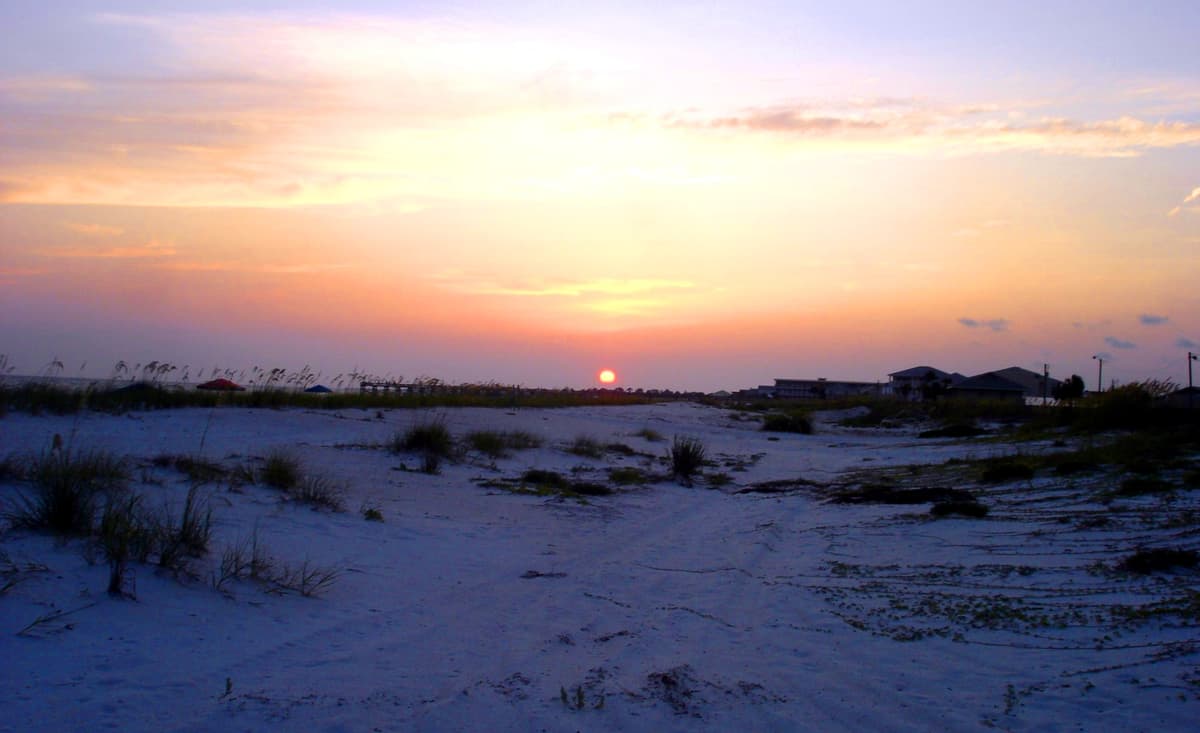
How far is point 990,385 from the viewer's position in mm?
63469

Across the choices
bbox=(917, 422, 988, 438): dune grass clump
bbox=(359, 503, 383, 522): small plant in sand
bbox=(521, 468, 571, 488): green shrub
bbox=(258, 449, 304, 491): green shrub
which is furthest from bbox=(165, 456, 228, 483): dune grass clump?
bbox=(917, 422, 988, 438): dune grass clump

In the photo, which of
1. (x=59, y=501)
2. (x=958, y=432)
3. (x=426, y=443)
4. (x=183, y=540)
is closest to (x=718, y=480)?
(x=426, y=443)

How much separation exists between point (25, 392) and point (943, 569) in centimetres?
1580

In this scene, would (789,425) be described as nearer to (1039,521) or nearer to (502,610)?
(1039,521)

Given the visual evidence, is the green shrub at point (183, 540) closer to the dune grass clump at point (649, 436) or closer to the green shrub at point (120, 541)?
the green shrub at point (120, 541)

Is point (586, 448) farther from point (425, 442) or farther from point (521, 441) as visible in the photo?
point (425, 442)

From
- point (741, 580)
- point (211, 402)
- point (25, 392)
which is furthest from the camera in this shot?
point (211, 402)

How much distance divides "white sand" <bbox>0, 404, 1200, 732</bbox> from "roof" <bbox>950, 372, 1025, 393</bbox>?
55528mm

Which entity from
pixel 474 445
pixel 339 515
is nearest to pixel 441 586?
pixel 339 515

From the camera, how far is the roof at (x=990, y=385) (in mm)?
62469

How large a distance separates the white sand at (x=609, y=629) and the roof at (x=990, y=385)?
182 ft

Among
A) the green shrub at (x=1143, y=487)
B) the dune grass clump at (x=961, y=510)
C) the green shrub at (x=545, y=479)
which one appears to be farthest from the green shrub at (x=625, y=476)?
the green shrub at (x=1143, y=487)

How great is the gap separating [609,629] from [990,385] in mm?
63822

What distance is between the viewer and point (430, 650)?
580 centimetres
